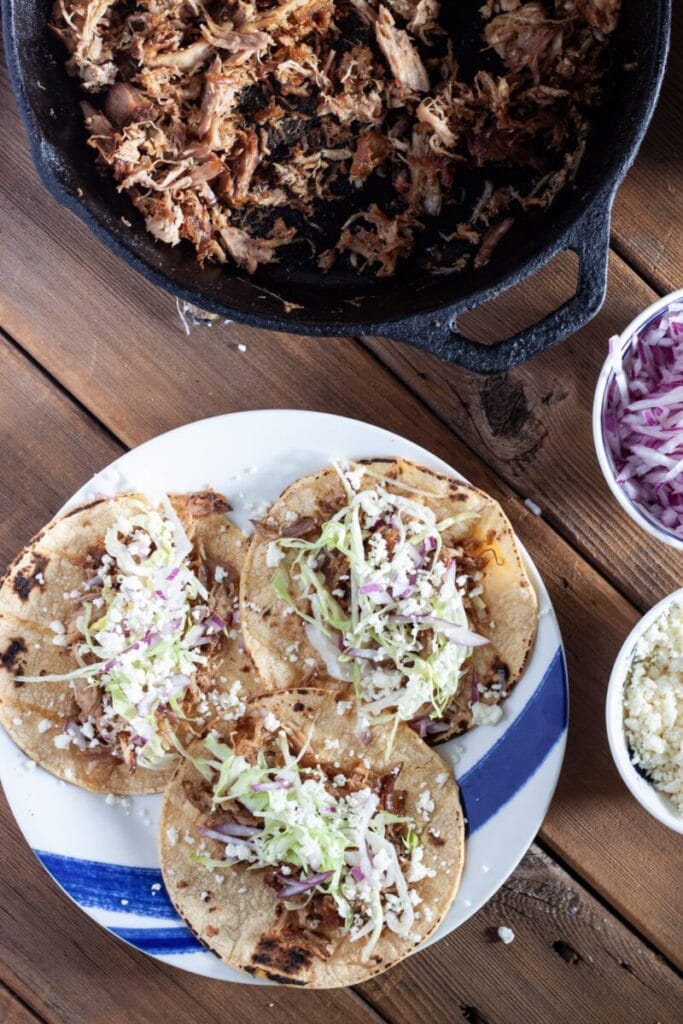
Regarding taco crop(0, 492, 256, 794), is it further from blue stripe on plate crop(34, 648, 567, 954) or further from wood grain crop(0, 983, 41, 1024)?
wood grain crop(0, 983, 41, 1024)

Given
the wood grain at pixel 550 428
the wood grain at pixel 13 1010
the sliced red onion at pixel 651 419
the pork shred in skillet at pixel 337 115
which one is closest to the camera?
the pork shred in skillet at pixel 337 115

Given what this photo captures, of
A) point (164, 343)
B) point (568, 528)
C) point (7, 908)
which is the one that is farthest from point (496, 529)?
point (7, 908)

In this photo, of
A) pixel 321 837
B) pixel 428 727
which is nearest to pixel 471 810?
pixel 428 727

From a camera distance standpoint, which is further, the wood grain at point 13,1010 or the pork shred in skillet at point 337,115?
the wood grain at point 13,1010

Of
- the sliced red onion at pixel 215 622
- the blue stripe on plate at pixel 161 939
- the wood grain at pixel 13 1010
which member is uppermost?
the sliced red onion at pixel 215 622

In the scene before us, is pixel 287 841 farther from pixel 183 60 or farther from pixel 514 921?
pixel 183 60

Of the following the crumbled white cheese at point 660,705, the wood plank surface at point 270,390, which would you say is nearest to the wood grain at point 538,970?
the wood plank surface at point 270,390

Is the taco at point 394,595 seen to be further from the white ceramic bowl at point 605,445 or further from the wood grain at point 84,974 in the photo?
the wood grain at point 84,974

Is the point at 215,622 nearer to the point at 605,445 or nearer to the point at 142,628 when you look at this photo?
the point at 142,628
